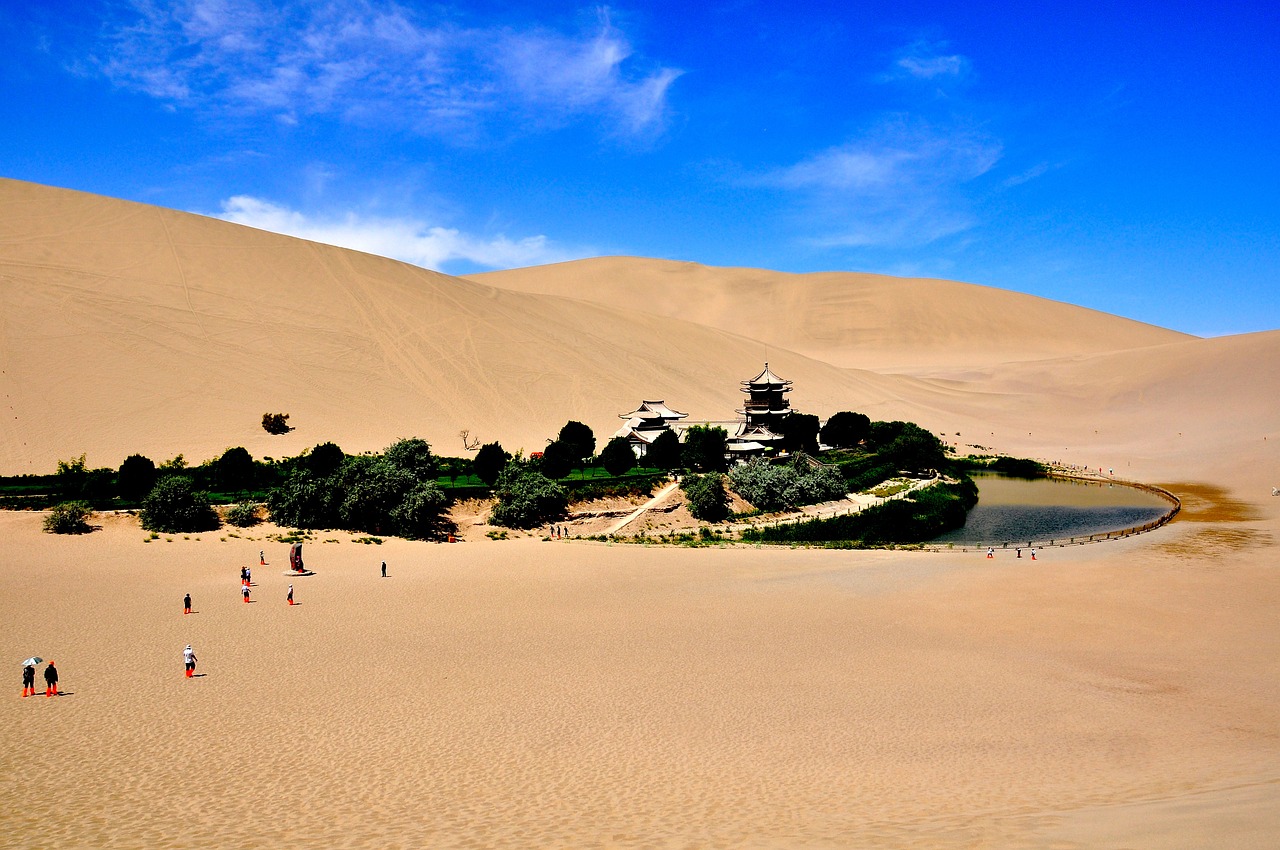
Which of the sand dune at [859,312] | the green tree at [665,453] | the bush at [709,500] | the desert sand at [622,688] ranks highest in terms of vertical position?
the sand dune at [859,312]

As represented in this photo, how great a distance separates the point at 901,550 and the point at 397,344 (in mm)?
52789

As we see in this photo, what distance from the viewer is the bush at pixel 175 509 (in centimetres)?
3059

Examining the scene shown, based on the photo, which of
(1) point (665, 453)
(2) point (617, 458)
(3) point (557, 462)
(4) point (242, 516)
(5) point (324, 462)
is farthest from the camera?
(1) point (665, 453)

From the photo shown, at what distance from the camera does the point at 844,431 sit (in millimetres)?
58469

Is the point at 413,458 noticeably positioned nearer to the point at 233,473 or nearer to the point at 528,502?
the point at 528,502

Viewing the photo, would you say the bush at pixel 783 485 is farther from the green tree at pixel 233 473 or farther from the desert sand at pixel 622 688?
the green tree at pixel 233 473

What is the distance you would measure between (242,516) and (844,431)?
135 feet

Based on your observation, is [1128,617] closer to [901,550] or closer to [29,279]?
[901,550]

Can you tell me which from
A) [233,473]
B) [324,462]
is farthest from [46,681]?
[233,473]

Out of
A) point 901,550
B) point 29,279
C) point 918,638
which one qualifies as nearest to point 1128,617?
point 918,638

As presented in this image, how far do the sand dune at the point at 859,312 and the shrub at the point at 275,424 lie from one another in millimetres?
85335

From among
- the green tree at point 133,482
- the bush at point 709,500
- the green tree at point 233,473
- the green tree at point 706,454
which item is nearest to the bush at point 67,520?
the green tree at point 133,482

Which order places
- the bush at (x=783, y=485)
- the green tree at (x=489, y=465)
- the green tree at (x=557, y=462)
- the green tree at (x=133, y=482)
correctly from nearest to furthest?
1. the green tree at (x=133, y=482)
2. the green tree at (x=489, y=465)
3. the green tree at (x=557, y=462)
4. the bush at (x=783, y=485)

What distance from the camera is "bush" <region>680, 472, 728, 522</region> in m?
38.2
